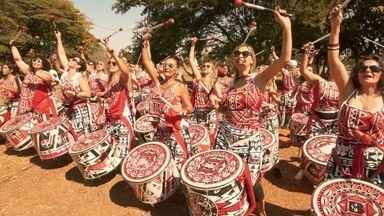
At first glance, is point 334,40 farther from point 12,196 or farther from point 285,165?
point 12,196

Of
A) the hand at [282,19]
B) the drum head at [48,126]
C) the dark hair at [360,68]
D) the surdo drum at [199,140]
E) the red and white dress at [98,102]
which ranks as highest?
the hand at [282,19]

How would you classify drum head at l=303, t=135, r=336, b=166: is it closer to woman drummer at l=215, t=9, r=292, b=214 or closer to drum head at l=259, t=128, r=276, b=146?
drum head at l=259, t=128, r=276, b=146

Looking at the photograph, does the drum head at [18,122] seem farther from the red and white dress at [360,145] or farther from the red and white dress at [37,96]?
the red and white dress at [360,145]

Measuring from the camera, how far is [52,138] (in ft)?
26.7

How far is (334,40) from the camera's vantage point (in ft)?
13.3

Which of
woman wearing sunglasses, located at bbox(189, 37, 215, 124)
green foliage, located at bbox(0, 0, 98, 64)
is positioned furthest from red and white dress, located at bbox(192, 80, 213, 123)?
green foliage, located at bbox(0, 0, 98, 64)

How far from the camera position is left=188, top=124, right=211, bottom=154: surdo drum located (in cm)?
736

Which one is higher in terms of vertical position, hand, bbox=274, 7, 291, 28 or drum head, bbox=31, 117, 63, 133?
hand, bbox=274, 7, 291, 28

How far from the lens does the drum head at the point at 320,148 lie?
614 centimetres

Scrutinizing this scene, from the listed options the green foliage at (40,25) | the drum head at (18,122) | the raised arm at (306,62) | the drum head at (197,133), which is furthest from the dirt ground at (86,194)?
the green foliage at (40,25)

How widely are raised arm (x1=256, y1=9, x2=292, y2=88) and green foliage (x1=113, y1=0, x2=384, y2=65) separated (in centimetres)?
1838

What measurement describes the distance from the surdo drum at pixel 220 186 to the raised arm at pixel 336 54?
1.40m

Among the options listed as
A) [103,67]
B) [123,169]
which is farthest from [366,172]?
[103,67]

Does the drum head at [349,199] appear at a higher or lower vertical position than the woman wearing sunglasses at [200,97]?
higher
